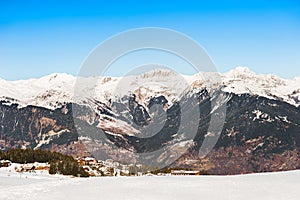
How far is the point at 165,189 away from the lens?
35.5 meters

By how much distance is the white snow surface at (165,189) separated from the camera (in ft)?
105

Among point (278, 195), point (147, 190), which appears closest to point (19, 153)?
point (147, 190)

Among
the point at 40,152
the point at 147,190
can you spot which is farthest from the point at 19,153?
the point at 147,190

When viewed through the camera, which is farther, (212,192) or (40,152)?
(40,152)

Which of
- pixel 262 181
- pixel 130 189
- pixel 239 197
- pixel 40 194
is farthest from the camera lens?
pixel 262 181

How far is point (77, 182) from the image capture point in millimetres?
40344

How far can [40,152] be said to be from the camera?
13388 cm

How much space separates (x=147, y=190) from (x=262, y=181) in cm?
1174

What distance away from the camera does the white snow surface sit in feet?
105

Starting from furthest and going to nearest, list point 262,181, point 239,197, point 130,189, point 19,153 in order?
point 19,153 < point 262,181 < point 130,189 < point 239,197

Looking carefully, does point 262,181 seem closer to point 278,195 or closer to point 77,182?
point 278,195

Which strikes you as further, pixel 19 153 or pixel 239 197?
pixel 19 153

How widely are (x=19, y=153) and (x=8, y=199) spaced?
10146 cm

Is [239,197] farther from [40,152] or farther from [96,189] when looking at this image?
[40,152]
